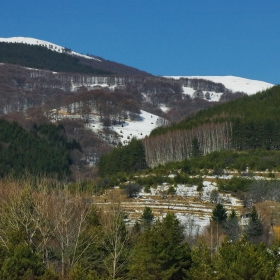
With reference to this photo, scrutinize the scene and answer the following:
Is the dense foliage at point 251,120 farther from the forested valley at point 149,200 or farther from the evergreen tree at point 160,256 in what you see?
the evergreen tree at point 160,256

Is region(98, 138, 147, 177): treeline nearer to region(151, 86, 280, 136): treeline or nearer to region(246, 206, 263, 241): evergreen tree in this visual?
region(151, 86, 280, 136): treeline

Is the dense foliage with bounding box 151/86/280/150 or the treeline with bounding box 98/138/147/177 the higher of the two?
the dense foliage with bounding box 151/86/280/150

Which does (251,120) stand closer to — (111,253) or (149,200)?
(149,200)

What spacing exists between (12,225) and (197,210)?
2523 centimetres

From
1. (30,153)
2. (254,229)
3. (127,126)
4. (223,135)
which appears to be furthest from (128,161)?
(127,126)

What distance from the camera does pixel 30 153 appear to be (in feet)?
308

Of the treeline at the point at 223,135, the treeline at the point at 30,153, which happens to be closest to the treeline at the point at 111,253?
the treeline at the point at 223,135

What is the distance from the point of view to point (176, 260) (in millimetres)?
26891

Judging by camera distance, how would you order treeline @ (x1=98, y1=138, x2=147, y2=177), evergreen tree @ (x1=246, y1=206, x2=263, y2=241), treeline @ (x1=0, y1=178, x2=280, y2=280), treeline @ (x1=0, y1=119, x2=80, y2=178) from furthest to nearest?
treeline @ (x1=0, y1=119, x2=80, y2=178) < treeline @ (x1=98, y1=138, x2=147, y2=177) < evergreen tree @ (x1=246, y1=206, x2=263, y2=241) < treeline @ (x1=0, y1=178, x2=280, y2=280)

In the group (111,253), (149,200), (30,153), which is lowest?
(111,253)

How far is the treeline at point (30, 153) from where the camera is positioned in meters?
87.1

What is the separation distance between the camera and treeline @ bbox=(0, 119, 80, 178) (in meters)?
87.1

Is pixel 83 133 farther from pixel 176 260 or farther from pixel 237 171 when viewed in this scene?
pixel 176 260

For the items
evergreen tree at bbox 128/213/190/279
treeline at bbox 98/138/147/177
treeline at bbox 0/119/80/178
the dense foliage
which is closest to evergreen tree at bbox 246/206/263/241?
evergreen tree at bbox 128/213/190/279
